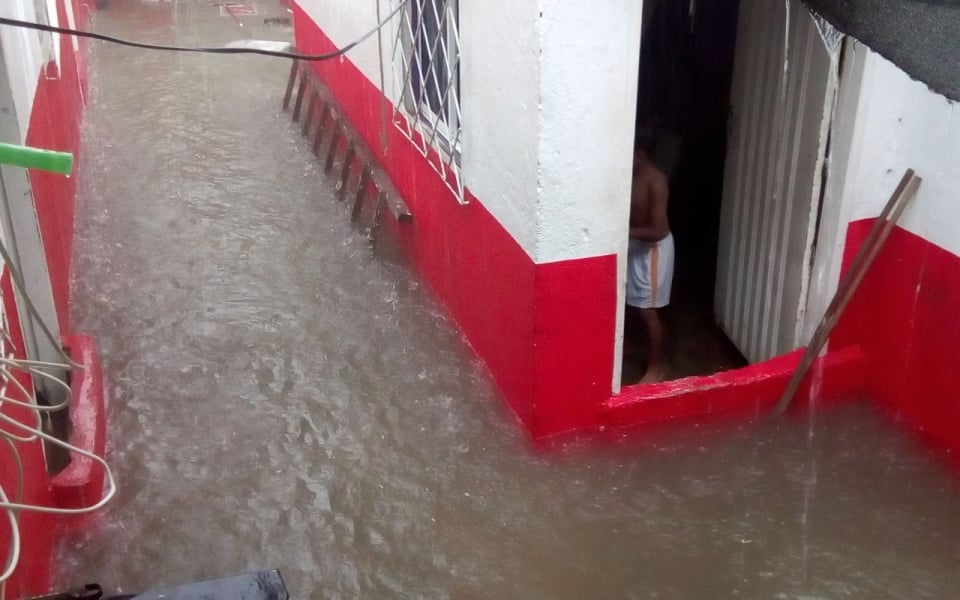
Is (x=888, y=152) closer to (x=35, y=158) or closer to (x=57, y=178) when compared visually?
(x=35, y=158)

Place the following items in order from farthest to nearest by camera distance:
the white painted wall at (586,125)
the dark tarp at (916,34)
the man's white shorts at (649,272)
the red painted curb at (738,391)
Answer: the man's white shorts at (649,272) → the red painted curb at (738,391) → the white painted wall at (586,125) → the dark tarp at (916,34)

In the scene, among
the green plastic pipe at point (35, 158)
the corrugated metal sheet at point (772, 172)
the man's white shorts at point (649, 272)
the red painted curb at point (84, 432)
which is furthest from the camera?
the man's white shorts at point (649, 272)

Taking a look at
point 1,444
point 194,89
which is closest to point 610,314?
point 1,444

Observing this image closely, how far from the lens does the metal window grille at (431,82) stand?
4.39 metres

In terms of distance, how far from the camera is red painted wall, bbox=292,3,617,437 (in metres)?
3.61

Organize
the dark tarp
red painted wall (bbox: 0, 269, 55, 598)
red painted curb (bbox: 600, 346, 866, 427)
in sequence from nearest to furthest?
the dark tarp < red painted wall (bbox: 0, 269, 55, 598) < red painted curb (bbox: 600, 346, 866, 427)

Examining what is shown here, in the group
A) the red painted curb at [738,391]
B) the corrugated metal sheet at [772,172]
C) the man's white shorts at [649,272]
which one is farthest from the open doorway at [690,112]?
the red painted curb at [738,391]

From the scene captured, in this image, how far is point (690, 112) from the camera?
594cm

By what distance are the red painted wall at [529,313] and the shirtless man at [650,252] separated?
0.71 m

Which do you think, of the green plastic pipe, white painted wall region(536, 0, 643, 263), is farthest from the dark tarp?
the green plastic pipe

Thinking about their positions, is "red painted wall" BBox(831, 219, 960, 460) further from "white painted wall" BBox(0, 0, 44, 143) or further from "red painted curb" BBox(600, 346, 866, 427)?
"white painted wall" BBox(0, 0, 44, 143)

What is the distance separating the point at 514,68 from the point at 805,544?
7.10 feet

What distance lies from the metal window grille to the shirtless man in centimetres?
88

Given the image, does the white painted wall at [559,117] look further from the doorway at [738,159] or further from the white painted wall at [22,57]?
the white painted wall at [22,57]
